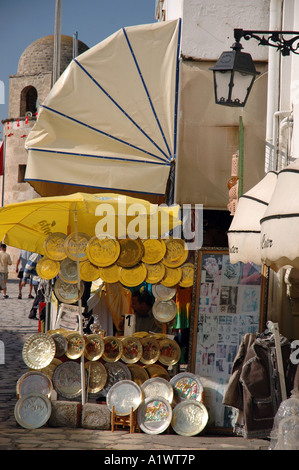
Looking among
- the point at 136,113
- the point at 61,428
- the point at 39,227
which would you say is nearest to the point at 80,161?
the point at 136,113

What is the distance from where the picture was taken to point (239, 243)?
271 inches

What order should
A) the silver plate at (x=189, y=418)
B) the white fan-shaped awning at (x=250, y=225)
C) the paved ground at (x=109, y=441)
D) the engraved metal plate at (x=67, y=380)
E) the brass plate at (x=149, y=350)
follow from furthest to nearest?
1. the brass plate at (x=149, y=350)
2. the engraved metal plate at (x=67, y=380)
3. the silver plate at (x=189, y=418)
4. the white fan-shaped awning at (x=250, y=225)
5. the paved ground at (x=109, y=441)

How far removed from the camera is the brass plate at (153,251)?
7.91 m

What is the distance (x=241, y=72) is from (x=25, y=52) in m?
29.8

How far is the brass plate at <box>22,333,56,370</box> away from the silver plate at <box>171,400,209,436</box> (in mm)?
1468

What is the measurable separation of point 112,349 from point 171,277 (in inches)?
41.2

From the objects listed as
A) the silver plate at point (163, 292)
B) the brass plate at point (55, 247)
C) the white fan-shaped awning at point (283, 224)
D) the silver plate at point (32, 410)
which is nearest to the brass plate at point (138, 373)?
the silver plate at point (163, 292)

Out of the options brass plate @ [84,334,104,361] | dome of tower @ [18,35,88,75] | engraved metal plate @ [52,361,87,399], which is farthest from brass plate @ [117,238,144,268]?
dome of tower @ [18,35,88,75]

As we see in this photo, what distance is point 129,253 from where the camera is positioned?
25.6 feet

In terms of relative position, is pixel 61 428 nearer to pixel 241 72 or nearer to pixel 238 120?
pixel 241 72

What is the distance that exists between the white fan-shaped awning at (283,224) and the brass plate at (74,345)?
2948 mm

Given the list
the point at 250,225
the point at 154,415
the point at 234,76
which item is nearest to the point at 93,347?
the point at 154,415

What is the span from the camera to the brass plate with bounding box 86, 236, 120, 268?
7.70 meters

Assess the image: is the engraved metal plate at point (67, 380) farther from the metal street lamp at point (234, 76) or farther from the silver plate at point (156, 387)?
the metal street lamp at point (234, 76)
